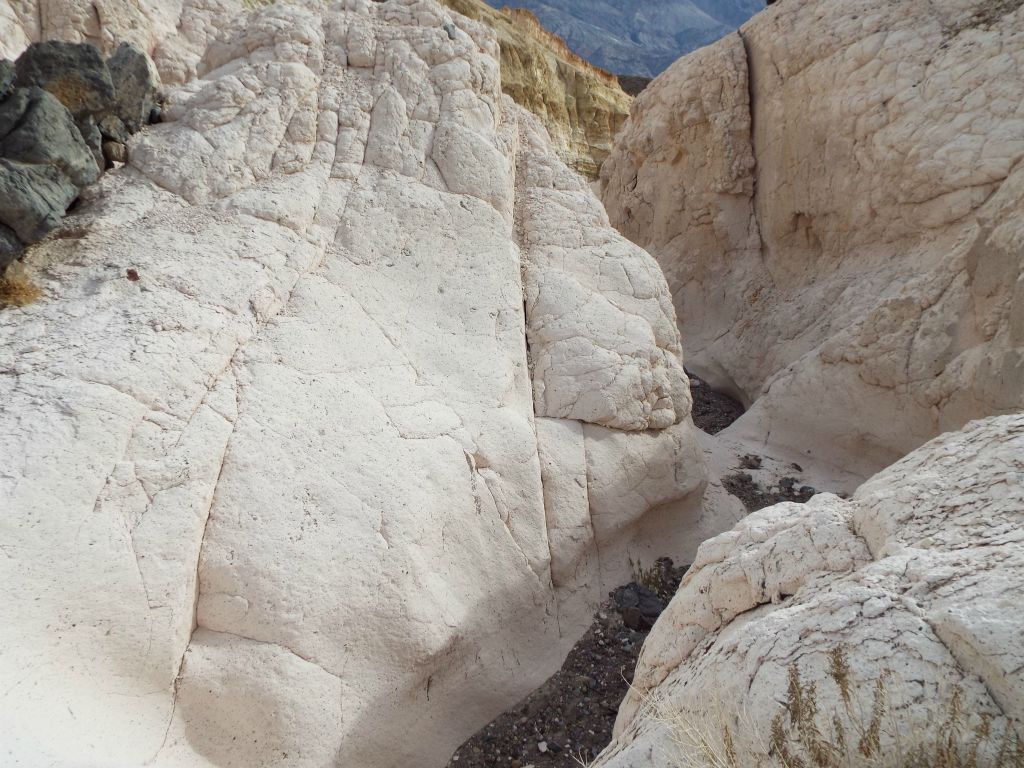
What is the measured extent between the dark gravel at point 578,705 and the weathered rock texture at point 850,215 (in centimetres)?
311

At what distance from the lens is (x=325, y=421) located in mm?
3172

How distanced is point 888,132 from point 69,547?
7300mm

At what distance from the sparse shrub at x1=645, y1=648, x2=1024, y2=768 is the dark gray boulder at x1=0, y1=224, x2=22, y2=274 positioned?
12.0ft

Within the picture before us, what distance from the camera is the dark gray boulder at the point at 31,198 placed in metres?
3.08

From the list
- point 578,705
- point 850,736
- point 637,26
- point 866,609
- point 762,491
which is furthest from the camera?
point 637,26

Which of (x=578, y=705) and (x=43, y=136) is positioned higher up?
(x=43, y=136)

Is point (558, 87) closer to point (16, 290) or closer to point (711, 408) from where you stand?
point (711, 408)

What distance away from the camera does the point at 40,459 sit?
2434mm

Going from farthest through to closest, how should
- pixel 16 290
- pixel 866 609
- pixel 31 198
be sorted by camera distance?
pixel 31 198
pixel 16 290
pixel 866 609

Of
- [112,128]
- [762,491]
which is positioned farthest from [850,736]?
[112,128]

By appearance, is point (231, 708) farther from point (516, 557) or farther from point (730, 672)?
point (730, 672)

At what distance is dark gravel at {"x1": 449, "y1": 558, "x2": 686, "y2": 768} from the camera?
118 inches

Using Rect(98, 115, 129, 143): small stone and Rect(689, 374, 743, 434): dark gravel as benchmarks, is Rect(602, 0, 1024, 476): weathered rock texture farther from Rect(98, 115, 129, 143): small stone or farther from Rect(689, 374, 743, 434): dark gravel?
Rect(98, 115, 129, 143): small stone

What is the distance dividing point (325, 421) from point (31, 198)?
195 centimetres
